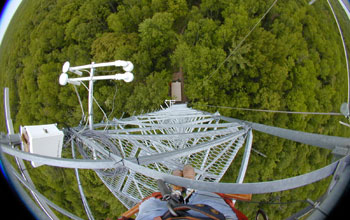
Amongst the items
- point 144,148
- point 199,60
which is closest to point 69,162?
point 144,148

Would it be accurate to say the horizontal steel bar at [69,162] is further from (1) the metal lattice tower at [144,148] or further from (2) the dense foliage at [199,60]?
(2) the dense foliage at [199,60]

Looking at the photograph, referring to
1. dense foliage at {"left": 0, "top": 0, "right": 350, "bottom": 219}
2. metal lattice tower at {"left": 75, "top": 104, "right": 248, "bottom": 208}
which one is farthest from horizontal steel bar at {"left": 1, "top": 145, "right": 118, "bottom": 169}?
dense foliage at {"left": 0, "top": 0, "right": 350, "bottom": 219}

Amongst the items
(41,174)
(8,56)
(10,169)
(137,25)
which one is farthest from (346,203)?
(137,25)

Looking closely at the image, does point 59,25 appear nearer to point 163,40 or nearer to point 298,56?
point 163,40

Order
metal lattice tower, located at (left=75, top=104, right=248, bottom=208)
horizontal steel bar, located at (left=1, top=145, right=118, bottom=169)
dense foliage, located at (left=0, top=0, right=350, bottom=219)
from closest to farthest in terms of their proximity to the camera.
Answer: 1. horizontal steel bar, located at (left=1, top=145, right=118, bottom=169)
2. metal lattice tower, located at (left=75, top=104, right=248, bottom=208)
3. dense foliage, located at (left=0, top=0, right=350, bottom=219)

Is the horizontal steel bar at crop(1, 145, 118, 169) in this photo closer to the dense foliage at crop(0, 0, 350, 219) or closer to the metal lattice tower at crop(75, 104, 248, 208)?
the metal lattice tower at crop(75, 104, 248, 208)

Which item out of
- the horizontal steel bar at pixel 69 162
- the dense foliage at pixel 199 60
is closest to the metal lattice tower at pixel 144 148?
the horizontal steel bar at pixel 69 162

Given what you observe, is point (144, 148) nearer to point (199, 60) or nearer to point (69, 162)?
point (69, 162)

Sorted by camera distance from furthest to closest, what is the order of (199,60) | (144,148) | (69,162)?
(199,60), (144,148), (69,162)
